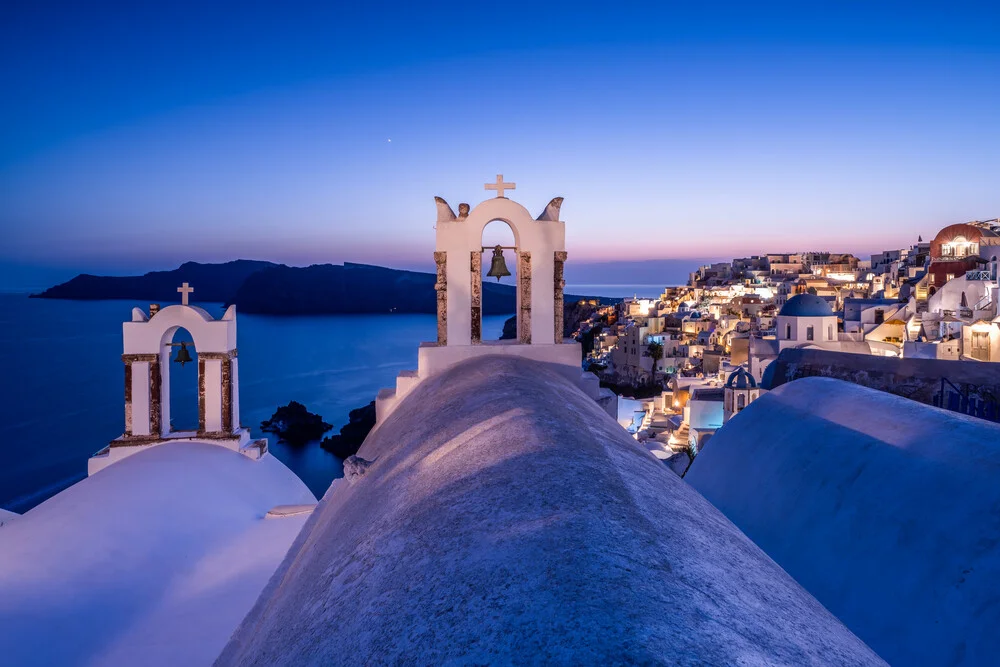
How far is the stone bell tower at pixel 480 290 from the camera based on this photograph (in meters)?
5.76

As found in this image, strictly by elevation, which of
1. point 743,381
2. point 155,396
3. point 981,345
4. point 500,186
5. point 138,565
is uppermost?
point 500,186

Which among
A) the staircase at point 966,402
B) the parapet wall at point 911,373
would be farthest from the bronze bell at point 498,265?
the staircase at point 966,402

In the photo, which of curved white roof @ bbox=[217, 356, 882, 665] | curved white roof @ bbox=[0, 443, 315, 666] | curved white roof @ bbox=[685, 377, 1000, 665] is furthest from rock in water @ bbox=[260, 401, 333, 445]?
curved white roof @ bbox=[217, 356, 882, 665]

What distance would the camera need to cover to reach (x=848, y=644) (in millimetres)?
1590

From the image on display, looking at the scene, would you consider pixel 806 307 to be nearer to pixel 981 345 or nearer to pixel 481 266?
pixel 981 345

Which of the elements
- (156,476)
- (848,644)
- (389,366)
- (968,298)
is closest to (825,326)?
(968,298)

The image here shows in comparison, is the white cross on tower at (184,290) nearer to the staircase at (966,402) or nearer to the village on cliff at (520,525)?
the village on cliff at (520,525)

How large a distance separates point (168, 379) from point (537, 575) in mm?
7493

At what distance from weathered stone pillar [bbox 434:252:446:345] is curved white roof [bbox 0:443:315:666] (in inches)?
96.0

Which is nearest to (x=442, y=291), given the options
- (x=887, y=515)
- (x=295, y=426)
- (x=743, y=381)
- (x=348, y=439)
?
(x=887, y=515)

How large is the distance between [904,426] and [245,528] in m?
5.66

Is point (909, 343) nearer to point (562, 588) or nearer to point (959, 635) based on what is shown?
point (959, 635)

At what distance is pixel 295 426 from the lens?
37.7 metres

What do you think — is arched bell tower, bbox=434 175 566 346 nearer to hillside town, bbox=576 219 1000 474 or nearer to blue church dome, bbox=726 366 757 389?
hillside town, bbox=576 219 1000 474
